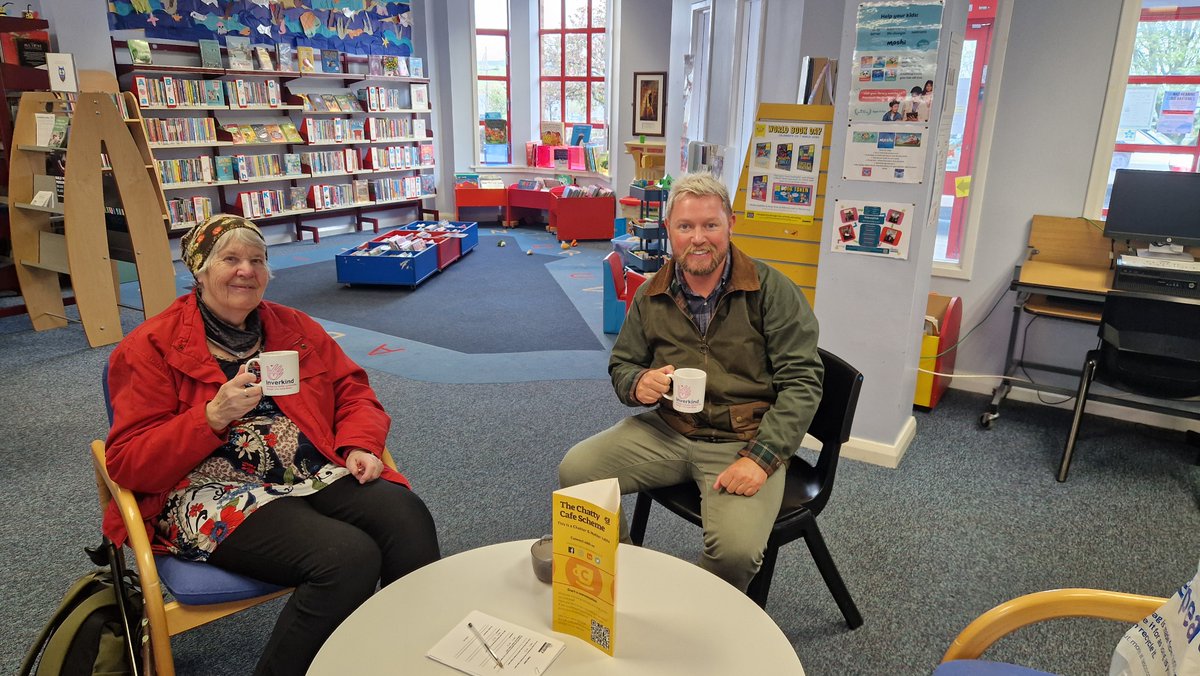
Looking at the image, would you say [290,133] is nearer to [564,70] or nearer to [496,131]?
[496,131]

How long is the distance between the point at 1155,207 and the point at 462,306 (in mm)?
4422

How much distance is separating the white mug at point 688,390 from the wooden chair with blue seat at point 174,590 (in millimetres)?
997

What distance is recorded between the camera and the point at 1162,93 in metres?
3.61

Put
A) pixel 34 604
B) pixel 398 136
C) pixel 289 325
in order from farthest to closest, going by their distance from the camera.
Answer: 1. pixel 398 136
2. pixel 34 604
3. pixel 289 325

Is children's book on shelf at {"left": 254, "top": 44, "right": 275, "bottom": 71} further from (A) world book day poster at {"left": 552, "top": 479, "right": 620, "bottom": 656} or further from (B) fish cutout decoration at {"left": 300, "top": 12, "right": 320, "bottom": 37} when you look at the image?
(A) world book day poster at {"left": 552, "top": 479, "right": 620, "bottom": 656}

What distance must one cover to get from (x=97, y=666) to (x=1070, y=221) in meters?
4.30

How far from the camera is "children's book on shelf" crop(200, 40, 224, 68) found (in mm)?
7035

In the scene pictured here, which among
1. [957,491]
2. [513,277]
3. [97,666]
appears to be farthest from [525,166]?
[97,666]

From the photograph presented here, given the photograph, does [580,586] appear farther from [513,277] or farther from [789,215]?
[513,277]

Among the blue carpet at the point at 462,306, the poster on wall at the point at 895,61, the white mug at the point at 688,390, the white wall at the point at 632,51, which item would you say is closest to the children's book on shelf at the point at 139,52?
the blue carpet at the point at 462,306

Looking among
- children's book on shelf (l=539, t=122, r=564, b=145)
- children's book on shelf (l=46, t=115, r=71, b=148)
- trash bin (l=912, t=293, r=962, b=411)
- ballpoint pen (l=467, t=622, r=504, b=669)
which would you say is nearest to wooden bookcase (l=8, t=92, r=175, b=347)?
children's book on shelf (l=46, t=115, r=71, b=148)

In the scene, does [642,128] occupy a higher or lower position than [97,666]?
higher

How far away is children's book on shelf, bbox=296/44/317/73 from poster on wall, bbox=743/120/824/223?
646 cm

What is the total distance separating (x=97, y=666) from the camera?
1.53 metres
